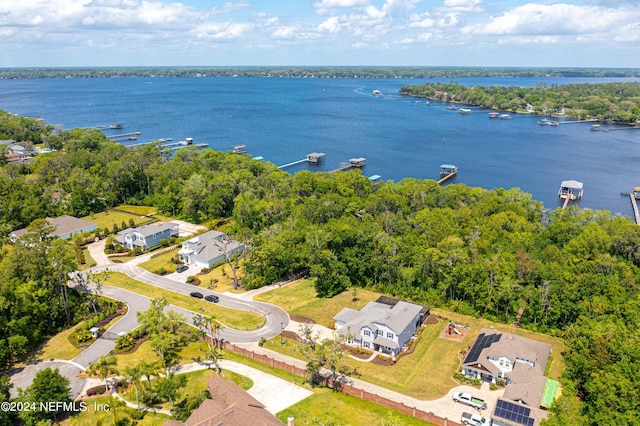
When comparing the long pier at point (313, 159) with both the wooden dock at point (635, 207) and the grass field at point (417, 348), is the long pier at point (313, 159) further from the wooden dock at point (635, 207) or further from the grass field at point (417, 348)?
the wooden dock at point (635, 207)

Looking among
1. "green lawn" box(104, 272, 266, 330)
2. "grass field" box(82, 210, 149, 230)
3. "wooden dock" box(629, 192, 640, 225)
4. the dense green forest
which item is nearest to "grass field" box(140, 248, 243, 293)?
the dense green forest

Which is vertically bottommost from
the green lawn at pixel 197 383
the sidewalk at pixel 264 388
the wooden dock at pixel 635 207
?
the sidewalk at pixel 264 388

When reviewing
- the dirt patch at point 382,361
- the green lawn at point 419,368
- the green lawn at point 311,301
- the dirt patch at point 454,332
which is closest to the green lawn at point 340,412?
the green lawn at point 419,368

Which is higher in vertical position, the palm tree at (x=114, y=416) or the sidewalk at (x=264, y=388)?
the palm tree at (x=114, y=416)

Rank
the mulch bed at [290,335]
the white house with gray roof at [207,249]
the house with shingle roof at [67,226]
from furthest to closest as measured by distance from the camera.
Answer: the house with shingle roof at [67,226], the white house with gray roof at [207,249], the mulch bed at [290,335]

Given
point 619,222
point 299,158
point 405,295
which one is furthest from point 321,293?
point 299,158

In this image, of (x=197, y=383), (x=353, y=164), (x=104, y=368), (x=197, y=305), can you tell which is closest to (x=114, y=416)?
(x=104, y=368)

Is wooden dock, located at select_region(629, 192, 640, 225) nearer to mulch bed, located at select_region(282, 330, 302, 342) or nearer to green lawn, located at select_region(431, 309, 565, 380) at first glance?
green lawn, located at select_region(431, 309, 565, 380)
